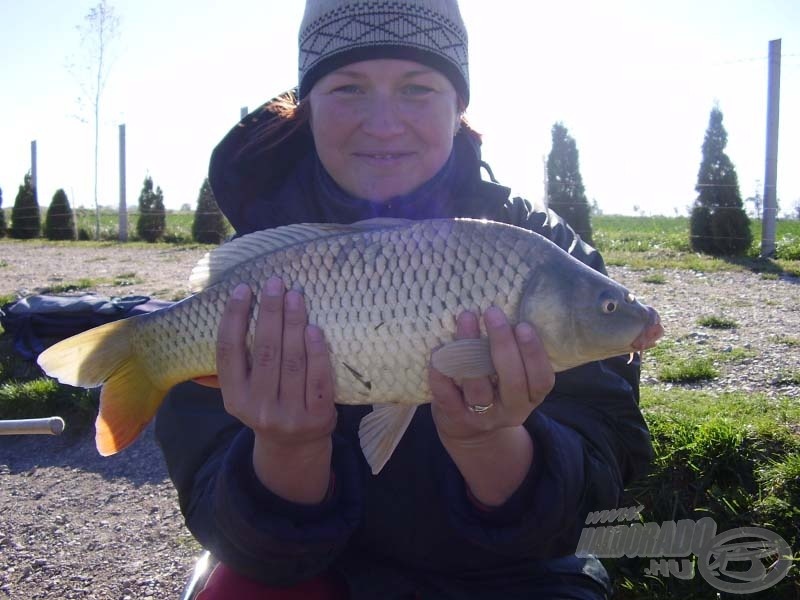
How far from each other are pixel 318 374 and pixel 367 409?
34 centimetres

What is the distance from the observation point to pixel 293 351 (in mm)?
1118

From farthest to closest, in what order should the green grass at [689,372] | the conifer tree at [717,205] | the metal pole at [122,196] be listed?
the metal pole at [122,196]
the conifer tree at [717,205]
the green grass at [689,372]

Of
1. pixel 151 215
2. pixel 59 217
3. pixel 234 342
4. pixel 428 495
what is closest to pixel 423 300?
pixel 234 342

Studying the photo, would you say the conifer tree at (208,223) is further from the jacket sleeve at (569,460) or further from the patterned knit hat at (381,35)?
the jacket sleeve at (569,460)

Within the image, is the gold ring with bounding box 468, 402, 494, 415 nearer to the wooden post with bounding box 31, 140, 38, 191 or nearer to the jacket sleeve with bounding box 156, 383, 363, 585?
the jacket sleeve with bounding box 156, 383, 363, 585

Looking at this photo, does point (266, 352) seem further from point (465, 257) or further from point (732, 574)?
point (732, 574)

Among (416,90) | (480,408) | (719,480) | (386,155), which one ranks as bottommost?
(719,480)

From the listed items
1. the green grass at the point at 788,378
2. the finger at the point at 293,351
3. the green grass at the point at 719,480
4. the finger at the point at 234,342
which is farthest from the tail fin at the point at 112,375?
the green grass at the point at 788,378

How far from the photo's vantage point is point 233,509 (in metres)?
1.17

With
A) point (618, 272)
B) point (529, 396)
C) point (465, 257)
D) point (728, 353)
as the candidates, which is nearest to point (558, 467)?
point (529, 396)

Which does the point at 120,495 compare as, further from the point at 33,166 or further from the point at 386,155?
the point at 33,166

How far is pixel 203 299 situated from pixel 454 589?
643mm

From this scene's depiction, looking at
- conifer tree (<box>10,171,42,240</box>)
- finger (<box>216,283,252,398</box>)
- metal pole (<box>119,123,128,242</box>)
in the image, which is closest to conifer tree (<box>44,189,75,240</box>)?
conifer tree (<box>10,171,42,240</box>)

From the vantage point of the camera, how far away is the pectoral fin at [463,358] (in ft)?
3.39
